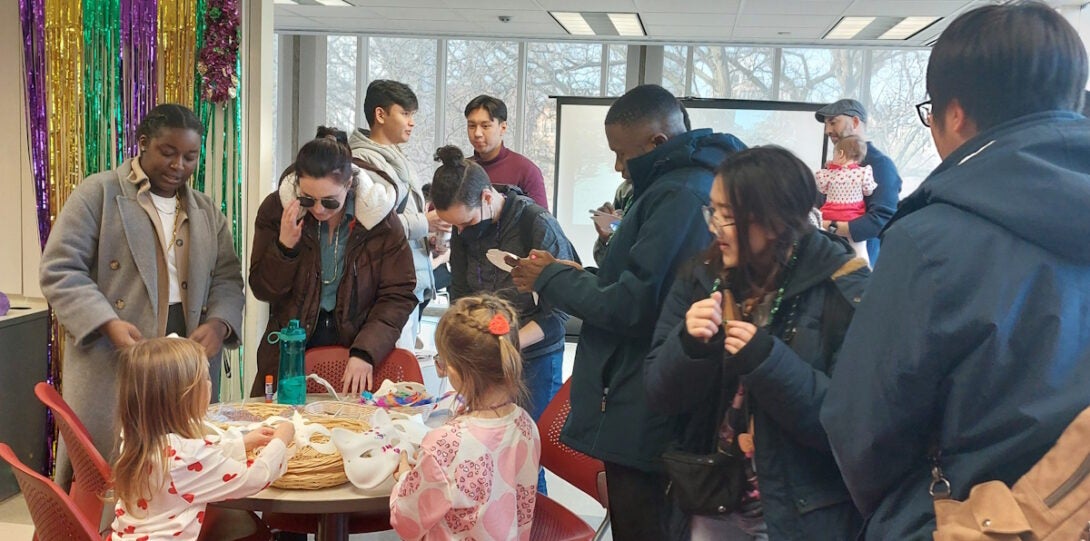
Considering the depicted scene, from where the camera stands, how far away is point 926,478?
53.2 inches

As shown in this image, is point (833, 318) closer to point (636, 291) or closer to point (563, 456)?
point (636, 291)

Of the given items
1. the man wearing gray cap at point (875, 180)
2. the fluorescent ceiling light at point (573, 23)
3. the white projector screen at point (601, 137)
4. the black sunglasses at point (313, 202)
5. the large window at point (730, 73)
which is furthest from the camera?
the large window at point (730, 73)

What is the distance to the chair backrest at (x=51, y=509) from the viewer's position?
6.10ft

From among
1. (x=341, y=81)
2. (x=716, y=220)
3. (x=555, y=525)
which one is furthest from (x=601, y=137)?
(x=716, y=220)

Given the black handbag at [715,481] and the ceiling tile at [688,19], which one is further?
the ceiling tile at [688,19]

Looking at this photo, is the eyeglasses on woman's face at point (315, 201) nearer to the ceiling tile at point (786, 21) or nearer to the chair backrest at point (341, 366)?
the chair backrest at point (341, 366)

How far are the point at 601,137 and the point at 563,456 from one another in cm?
569

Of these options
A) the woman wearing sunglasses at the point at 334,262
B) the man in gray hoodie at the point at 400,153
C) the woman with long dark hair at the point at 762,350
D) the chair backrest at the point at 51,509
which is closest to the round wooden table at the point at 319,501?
the chair backrest at the point at 51,509

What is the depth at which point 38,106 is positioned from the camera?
382 cm

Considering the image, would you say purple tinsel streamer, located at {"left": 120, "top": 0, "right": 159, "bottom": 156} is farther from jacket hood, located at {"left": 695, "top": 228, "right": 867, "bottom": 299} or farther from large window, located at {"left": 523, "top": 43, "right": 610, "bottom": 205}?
large window, located at {"left": 523, "top": 43, "right": 610, "bottom": 205}

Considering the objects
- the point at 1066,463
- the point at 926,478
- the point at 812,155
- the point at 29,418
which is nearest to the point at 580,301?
the point at 926,478

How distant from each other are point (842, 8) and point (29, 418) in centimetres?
527

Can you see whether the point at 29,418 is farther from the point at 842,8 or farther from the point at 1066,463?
the point at 842,8

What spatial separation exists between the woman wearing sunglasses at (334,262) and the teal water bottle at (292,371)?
0.20 metres
